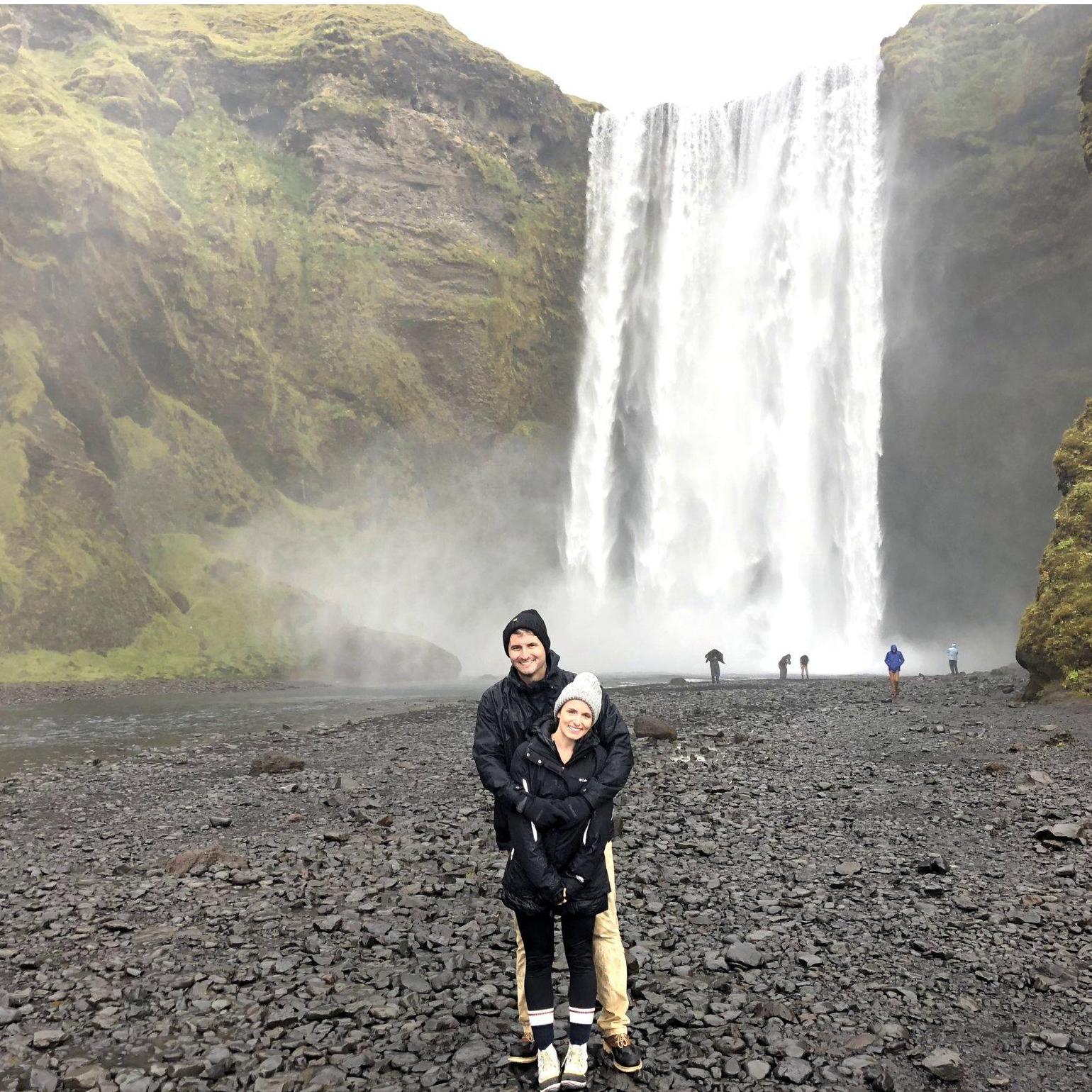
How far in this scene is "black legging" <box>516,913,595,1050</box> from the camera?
14.5ft

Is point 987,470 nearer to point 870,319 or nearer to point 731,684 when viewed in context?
point 870,319

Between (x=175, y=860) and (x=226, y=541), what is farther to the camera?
(x=226, y=541)

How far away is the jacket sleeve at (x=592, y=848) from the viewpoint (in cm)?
433

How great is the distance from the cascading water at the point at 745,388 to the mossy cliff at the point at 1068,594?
22683 millimetres

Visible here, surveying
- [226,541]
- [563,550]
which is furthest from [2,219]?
[563,550]

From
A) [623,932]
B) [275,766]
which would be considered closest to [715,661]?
[275,766]

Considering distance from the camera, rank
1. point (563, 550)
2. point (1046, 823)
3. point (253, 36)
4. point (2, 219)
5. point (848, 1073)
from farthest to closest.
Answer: point (253, 36)
point (563, 550)
point (2, 219)
point (1046, 823)
point (848, 1073)

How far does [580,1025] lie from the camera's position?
441 centimetres

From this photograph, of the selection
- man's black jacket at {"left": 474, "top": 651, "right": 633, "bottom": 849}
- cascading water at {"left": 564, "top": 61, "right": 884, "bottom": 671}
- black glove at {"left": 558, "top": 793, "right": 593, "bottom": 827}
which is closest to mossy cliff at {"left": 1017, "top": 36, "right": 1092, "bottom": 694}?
man's black jacket at {"left": 474, "top": 651, "right": 633, "bottom": 849}

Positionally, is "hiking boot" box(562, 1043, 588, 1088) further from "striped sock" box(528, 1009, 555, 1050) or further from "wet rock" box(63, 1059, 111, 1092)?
"wet rock" box(63, 1059, 111, 1092)

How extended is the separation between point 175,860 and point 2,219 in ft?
164

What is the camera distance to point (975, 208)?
4712cm

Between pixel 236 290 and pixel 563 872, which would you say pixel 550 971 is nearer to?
pixel 563 872

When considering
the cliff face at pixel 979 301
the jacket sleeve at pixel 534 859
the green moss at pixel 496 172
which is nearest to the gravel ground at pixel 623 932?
the jacket sleeve at pixel 534 859
